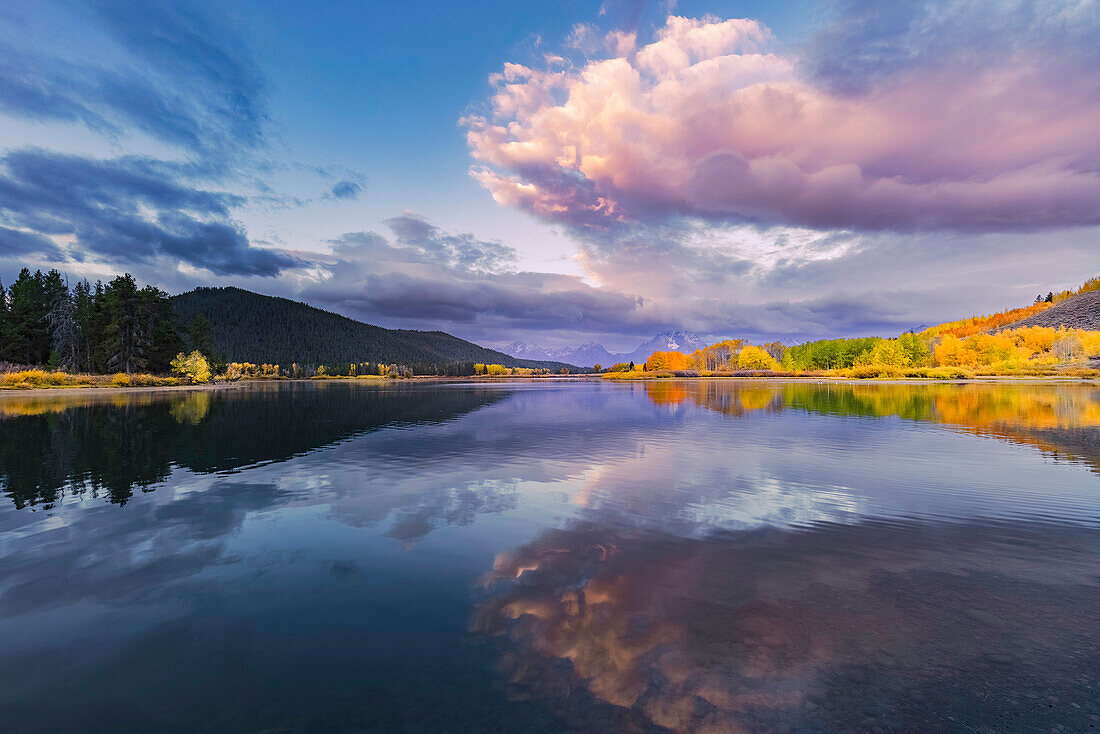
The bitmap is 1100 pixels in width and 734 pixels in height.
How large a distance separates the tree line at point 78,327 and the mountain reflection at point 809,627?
14340cm

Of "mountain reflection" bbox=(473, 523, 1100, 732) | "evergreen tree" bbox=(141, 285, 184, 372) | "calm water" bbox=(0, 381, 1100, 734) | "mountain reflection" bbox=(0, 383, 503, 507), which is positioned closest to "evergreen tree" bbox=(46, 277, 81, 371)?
"evergreen tree" bbox=(141, 285, 184, 372)

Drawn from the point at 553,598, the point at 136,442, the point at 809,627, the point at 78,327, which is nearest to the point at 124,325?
the point at 78,327

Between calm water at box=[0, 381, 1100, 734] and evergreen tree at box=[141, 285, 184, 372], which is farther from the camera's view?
evergreen tree at box=[141, 285, 184, 372]

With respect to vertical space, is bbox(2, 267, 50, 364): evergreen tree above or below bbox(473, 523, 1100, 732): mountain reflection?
above

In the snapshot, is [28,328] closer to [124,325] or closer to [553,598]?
[124,325]

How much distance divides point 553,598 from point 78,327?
158m

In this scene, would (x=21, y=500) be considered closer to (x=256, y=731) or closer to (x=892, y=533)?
(x=256, y=731)

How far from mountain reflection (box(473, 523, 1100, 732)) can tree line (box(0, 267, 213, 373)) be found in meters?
143

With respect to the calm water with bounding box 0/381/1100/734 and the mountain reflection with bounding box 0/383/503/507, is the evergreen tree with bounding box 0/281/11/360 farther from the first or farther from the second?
the calm water with bounding box 0/381/1100/734

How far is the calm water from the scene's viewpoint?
714 centimetres

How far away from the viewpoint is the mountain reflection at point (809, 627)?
7031mm

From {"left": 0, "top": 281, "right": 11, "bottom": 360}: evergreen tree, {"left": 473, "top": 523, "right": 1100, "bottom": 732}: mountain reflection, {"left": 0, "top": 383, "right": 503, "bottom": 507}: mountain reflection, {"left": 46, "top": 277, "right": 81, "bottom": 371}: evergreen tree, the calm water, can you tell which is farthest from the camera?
{"left": 46, "top": 277, "right": 81, "bottom": 371}: evergreen tree

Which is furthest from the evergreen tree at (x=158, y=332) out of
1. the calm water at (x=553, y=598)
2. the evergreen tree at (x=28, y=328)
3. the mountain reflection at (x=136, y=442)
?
the calm water at (x=553, y=598)

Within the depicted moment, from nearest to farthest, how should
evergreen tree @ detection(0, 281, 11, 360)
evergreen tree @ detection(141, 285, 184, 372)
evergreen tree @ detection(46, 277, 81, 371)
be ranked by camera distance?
evergreen tree @ detection(0, 281, 11, 360), evergreen tree @ detection(46, 277, 81, 371), evergreen tree @ detection(141, 285, 184, 372)
